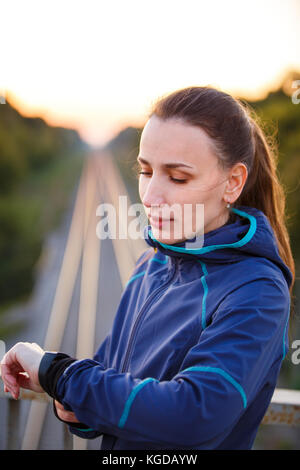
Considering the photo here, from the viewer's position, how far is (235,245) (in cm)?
150

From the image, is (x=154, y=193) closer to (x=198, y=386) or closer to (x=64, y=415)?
(x=198, y=386)

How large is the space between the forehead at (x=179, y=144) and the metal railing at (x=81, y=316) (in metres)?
0.76

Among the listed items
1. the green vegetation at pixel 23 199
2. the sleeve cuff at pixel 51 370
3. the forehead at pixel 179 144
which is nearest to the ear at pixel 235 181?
the forehead at pixel 179 144

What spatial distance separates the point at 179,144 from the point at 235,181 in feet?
0.85

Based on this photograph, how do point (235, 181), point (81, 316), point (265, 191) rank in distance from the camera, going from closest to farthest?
point (235, 181) → point (265, 191) → point (81, 316)

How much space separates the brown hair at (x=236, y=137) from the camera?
1.54 metres

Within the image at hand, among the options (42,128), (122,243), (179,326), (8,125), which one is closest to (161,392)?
(179,326)

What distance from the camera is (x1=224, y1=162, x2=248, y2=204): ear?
163 centimetres

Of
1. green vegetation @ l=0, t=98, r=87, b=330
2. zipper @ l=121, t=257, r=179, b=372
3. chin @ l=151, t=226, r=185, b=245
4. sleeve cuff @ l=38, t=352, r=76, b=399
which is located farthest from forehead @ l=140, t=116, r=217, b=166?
green vegetation @ l=0, t=98, r=87, b=330

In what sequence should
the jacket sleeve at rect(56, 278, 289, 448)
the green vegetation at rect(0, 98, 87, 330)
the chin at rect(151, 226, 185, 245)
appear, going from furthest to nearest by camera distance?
the green vegetation at rect(0, 98, 87, 330) → the chin at rect(151, 226, 185, 245) → the jacket sleeve at rect(56, 278, 289, 448)

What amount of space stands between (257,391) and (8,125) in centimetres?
3149

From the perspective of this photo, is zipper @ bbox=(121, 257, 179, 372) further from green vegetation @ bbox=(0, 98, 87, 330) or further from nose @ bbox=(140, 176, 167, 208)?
green vegetation @ bbox=(0, 98, 87, 330)

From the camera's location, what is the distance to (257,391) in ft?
4.63

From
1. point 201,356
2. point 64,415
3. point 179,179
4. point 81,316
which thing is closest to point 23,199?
point 81,316
